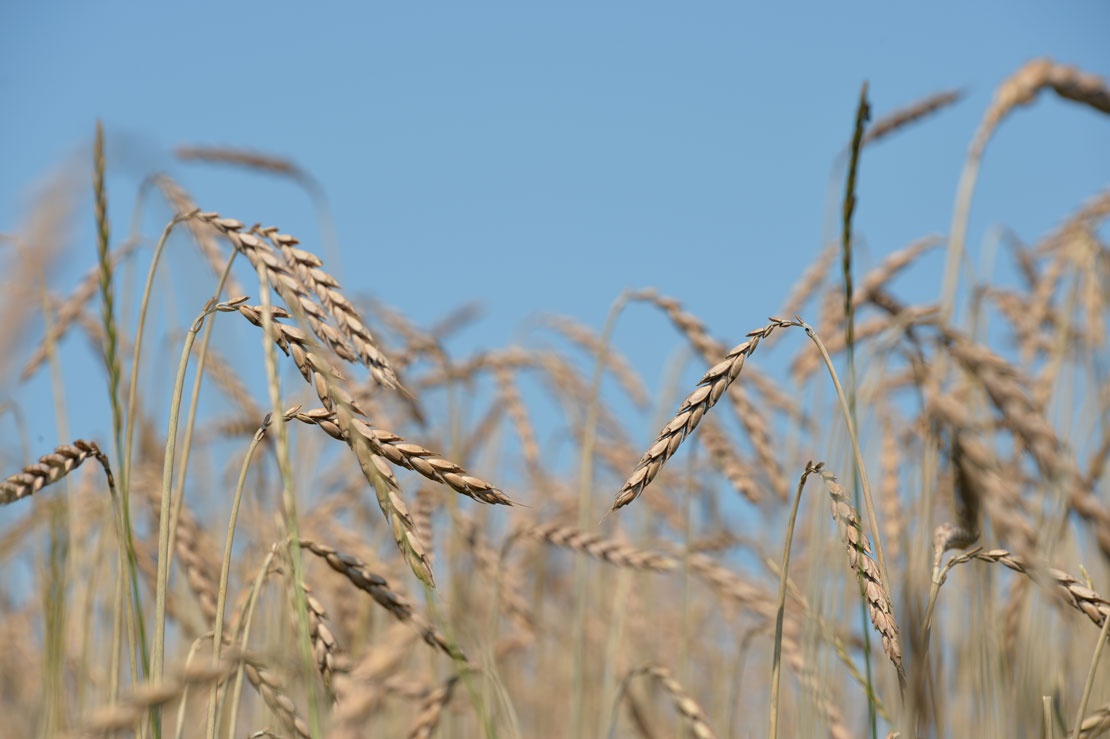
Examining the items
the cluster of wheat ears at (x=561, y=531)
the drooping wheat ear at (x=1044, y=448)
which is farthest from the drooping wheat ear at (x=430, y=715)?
the drooping wheat ear at (x=1044, y=448)

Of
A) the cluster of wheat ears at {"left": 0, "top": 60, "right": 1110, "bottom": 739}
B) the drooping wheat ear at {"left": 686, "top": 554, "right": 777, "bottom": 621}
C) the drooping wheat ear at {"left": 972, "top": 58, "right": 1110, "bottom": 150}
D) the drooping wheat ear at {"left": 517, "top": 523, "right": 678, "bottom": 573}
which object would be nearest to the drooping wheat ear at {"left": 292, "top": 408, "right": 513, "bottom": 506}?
the cluster of wheat ears at {"left": 0, "top": 60, "right": 1110, "bottom": 739}

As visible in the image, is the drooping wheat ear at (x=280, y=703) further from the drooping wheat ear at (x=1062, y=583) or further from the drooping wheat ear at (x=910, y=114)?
the drooping wheat ear at (x=910, y=114)

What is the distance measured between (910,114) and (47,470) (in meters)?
2.12

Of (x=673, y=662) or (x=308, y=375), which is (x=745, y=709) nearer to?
(x=673, y=662)

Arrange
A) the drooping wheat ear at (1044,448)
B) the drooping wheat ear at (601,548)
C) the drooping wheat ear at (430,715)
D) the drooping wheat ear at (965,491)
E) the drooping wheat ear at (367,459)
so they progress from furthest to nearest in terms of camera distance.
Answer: the drooping wheat ear at (601,548), the drooping wheat ear at (430,715), the drooping wheat ear at (965,491), the drooping wheat ear at (1044,448), the drooping wheat ear at (367,459)

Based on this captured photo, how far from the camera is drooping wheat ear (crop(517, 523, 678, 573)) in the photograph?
1.79 m

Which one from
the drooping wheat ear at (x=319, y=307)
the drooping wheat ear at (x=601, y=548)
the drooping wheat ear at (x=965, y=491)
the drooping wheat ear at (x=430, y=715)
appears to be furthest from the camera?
the drooping wheat ear at (x=601, y=548)

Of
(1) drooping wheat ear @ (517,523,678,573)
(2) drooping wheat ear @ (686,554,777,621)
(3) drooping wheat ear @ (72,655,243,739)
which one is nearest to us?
(3) drooping wheat ear @ (72,655,243,739)

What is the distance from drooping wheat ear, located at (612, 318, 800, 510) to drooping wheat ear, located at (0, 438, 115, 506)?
0.68 m

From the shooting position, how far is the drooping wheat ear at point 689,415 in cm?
93

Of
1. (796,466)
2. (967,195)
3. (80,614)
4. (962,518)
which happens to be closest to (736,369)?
(962,518)

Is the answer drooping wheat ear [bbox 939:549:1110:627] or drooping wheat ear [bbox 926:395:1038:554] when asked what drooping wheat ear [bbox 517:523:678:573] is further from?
drooping wheat ear [bbox 939:549:1110:627]

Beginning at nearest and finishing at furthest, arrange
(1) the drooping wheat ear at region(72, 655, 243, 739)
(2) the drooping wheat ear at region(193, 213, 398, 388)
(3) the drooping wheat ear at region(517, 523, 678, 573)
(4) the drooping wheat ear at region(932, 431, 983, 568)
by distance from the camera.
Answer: (1) the drooping wheat ear at region(72, 655, 243, 739), (2) the drooping wheat ear at region(193, 213, 398, 388), (4) the drooping wheat ear at region(932, 431, 983, 568), (3) the drooping wheat ear at region(517, 523, 678, 573)

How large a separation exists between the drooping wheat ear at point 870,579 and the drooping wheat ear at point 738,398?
758 mm
